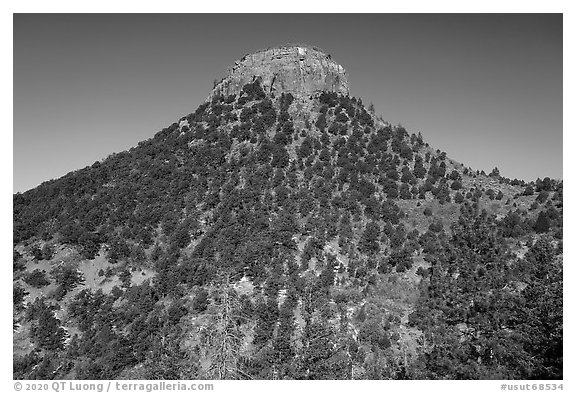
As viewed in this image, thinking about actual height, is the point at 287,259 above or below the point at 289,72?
below

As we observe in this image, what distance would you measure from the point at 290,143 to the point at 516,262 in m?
28.4

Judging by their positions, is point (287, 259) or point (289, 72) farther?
point (289, 72)

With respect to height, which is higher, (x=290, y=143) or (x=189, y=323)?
(x=290, y=143)

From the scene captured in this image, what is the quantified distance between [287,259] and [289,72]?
34571mm

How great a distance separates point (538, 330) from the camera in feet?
77.8

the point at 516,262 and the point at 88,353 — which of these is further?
the point at 516,262

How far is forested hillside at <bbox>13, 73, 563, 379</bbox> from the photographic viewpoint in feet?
82.5

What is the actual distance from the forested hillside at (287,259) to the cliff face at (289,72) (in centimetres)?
410

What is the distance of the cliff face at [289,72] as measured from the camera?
59188mm

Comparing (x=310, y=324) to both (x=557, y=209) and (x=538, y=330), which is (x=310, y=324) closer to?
(x=538, y=330)

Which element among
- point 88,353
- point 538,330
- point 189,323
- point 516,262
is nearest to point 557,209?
point 516,262

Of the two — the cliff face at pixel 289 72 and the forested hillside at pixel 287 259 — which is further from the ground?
the cliff face at pixel 289 72

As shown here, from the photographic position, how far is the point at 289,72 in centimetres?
5934

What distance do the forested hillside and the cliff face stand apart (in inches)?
162
